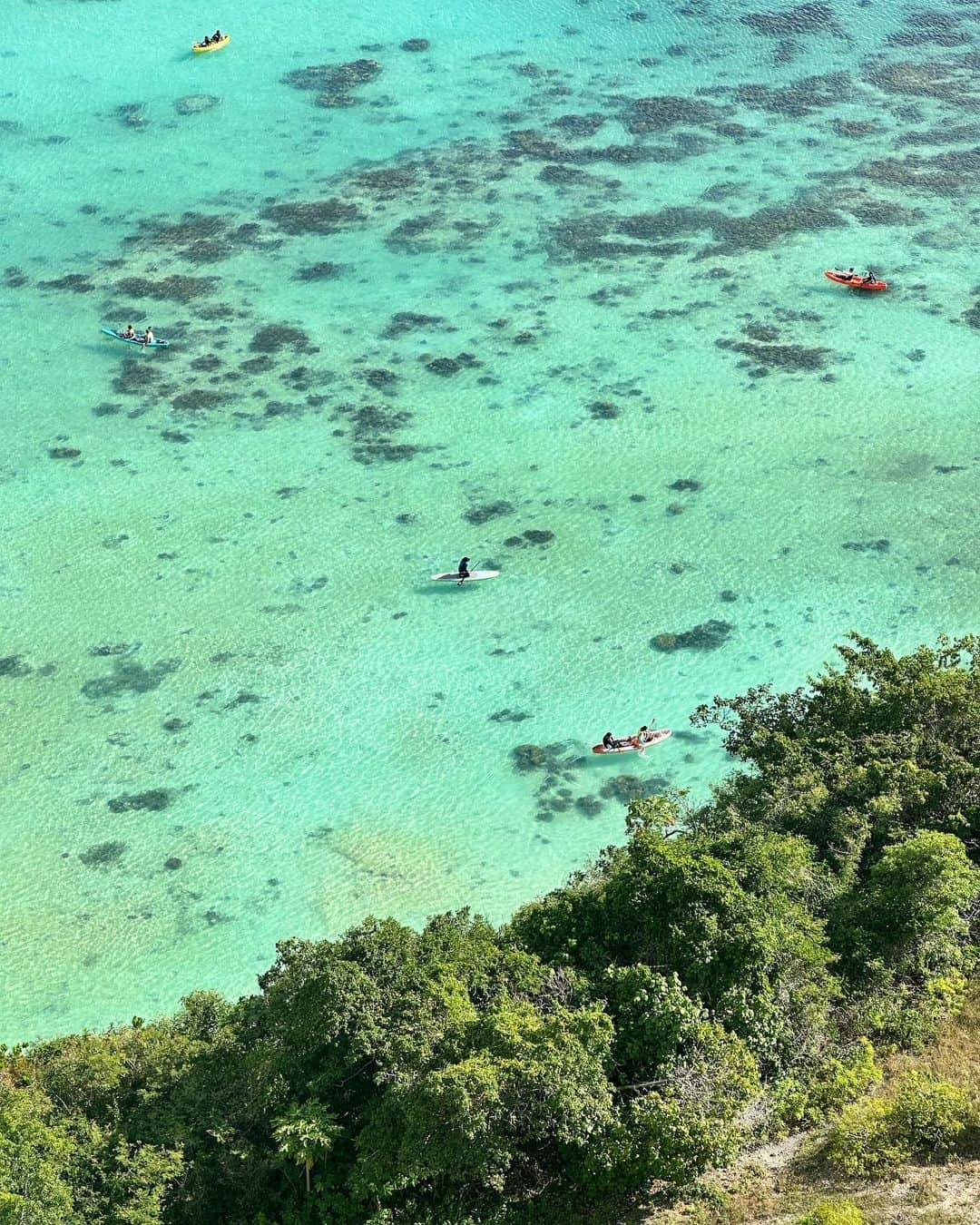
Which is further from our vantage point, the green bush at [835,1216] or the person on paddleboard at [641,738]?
the person on paddleboard at [641,738]

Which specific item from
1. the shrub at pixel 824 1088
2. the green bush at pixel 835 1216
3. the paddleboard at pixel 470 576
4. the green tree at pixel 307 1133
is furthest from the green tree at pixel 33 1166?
the paddleboard at pixel 470 576

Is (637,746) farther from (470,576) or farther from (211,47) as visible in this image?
(211,47)

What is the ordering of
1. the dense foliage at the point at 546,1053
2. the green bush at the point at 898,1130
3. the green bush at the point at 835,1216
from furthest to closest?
the green bush at the point at 898,1130
the dense foliage at the point at 546,1053
the green bush at the point at 835,1216

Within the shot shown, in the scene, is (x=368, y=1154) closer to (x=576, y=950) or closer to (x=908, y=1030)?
(x=576, y=950)

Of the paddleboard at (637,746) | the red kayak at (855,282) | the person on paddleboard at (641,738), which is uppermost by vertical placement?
the red kayak at (855,282)

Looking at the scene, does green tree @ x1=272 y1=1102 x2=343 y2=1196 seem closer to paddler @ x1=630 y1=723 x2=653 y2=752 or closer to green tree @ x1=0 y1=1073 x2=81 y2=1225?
green tree @ x1=0 y1=1073 x2=81 y2=1225

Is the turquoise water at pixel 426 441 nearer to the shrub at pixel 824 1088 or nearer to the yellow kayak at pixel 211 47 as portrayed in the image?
the yellow kayak at pixel 211 47

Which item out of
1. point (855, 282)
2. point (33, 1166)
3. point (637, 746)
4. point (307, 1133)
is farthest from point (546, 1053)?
point (855, 282)
